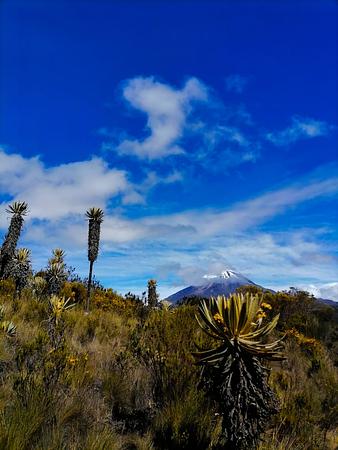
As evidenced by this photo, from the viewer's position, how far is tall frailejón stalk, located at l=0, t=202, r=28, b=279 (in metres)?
15.4

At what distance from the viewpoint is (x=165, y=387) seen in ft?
20.3

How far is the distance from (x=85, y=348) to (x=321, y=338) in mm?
12201

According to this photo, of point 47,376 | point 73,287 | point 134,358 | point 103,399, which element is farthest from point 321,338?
point 47,376

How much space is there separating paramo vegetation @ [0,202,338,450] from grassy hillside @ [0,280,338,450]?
17 millimetres

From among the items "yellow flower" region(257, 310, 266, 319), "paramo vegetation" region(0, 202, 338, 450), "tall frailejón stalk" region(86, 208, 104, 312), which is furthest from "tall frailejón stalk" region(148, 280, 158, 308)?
"yellow flower" region(257, 310, 266, 319)

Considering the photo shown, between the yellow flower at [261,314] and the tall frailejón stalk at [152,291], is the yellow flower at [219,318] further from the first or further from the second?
the tall frailejón stalk at [152,291]

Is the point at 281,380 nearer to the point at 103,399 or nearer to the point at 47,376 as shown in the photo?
the point at 103,399

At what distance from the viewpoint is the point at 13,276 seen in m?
14.4

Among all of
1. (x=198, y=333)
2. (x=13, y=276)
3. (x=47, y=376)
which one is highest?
(x=13, y=276)

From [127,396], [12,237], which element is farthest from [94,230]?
[127,396]

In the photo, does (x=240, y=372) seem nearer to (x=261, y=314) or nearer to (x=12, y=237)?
(x=261, y=314)

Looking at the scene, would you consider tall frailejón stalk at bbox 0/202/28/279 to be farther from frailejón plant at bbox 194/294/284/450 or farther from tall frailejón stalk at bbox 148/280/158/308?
frailejón plant at bbox 194/294/284/450

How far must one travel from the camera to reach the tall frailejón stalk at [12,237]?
15.4m

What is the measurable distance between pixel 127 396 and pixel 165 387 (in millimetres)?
652
